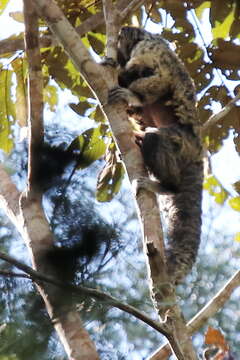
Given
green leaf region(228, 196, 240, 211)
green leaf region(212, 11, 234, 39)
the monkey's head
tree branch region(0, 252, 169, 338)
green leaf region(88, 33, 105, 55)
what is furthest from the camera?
the monkey's head

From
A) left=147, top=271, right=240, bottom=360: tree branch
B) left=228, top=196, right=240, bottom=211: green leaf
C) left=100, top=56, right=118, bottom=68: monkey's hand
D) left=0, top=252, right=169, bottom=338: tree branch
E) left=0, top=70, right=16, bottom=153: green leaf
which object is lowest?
left=147, top=271, right=240, bottom=360: tree branch

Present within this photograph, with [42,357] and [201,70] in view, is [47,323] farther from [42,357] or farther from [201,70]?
[201,70]

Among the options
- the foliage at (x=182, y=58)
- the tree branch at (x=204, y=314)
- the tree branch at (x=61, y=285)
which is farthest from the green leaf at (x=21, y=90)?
the tree branch at (x=61, y=285)

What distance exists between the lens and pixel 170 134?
5.57 metres

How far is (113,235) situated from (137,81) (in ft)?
12.5

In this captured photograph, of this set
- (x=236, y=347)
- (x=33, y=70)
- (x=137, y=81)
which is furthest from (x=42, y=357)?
(x=236, y=347)

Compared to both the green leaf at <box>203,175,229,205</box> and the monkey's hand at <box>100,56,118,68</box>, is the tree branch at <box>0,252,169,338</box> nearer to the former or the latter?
the monkey's hand at <box>100,56,118,68</box>

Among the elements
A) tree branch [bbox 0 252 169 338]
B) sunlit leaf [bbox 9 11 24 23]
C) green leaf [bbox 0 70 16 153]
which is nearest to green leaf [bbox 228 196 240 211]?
green leaf [bbox 0 70 16 153]

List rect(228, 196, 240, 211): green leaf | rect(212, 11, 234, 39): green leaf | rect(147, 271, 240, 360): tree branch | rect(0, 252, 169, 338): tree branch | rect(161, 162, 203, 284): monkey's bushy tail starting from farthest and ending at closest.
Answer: rect(228, 196, 240, 211): green leaf, rect(212, 11, 234, 39): green leaf, rect(161, 162, 203, 284): monkey's bushy tail, rect(147, 271, 240, 360): tree branch, rect(0, 252, 169, 338): tree branch

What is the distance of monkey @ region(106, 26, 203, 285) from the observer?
516 cm

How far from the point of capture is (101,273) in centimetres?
204

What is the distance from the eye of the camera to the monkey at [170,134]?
5.16 meters

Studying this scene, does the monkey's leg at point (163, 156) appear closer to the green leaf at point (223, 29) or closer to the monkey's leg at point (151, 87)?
the monkey's leg at point (151, 87)

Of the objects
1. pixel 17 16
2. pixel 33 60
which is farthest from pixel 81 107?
pixel 33 60
